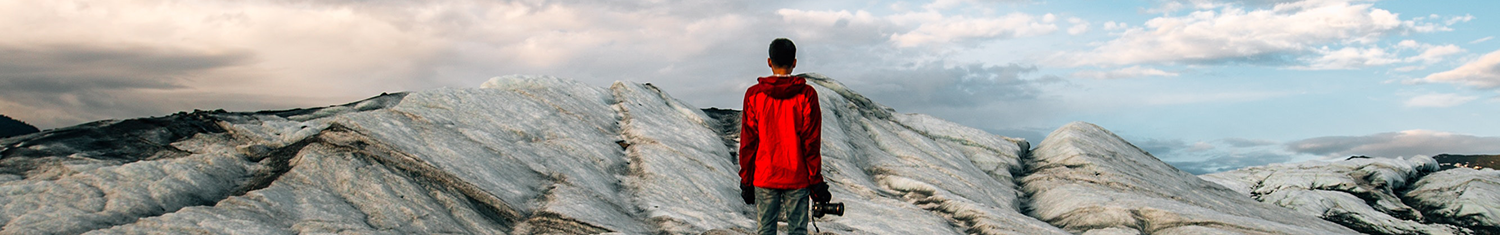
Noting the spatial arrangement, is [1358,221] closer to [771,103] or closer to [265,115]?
[771,103]

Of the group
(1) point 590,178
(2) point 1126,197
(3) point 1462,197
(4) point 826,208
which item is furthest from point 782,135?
(3) point 1462,197

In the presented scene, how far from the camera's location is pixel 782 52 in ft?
33.6

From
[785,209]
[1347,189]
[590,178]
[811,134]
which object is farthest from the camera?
[1347,189]

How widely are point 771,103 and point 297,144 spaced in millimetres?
10946

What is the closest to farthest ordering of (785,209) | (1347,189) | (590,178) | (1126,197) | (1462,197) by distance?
(785,209) → (590,178) → (1126,197) → (1462,197) → (1347,189)

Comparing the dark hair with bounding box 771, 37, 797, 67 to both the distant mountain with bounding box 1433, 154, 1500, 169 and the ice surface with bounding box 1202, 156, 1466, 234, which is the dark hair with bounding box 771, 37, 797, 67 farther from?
the distant mountain with bounding box 1433, 154, 1500, 169

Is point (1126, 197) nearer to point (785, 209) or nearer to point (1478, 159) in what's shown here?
point (785, 209)

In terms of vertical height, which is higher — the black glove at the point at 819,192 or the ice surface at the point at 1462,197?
the black glove at the point at 819,192

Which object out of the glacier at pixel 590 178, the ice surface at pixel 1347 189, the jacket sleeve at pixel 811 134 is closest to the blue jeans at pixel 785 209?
the jacket sleeve at pixel 811 134

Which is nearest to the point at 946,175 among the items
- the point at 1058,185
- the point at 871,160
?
the point at 871,160

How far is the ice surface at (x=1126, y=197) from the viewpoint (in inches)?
875

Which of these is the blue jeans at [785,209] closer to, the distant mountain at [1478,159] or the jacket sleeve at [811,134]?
the jacket sleeve at [811,134]

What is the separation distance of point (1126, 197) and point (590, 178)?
51.1 feet

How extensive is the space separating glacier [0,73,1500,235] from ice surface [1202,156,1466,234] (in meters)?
0.13
